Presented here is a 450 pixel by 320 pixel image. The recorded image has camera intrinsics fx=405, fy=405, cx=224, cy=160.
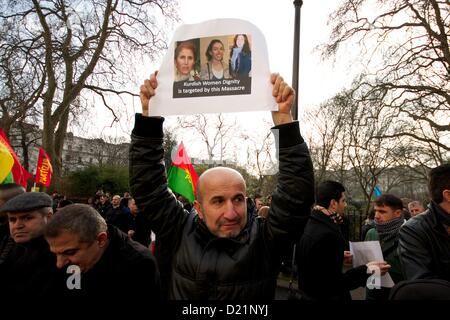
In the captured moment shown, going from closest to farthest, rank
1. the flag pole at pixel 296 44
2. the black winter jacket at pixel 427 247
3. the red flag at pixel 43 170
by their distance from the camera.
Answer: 1. the black winter jacket at pixel 427 247
2. the flag pole at pixel 296 44
3. the red flag at pixel 43 170

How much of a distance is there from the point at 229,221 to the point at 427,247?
4.51 ft

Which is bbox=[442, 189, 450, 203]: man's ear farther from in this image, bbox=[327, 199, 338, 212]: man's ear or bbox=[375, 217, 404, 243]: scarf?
bbox=[375, 217, 404, 243]: scarf

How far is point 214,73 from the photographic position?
6.56ft

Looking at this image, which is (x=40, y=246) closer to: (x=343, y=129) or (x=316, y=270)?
(x=316, y=270)

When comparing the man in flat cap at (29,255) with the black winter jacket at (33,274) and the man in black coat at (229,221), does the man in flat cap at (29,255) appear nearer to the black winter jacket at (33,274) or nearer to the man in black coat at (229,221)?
the black winter jacket at (33,274)

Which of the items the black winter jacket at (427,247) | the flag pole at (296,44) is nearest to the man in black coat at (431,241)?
the black winter jacket at (427,247)

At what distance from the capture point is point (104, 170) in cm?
2911

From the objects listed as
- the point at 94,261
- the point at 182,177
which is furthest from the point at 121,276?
the point at 182,177

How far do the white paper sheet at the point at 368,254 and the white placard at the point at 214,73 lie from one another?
181 cm

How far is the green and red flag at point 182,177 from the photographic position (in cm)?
707

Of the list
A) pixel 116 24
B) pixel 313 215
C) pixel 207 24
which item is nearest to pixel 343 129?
pixel 116 24
